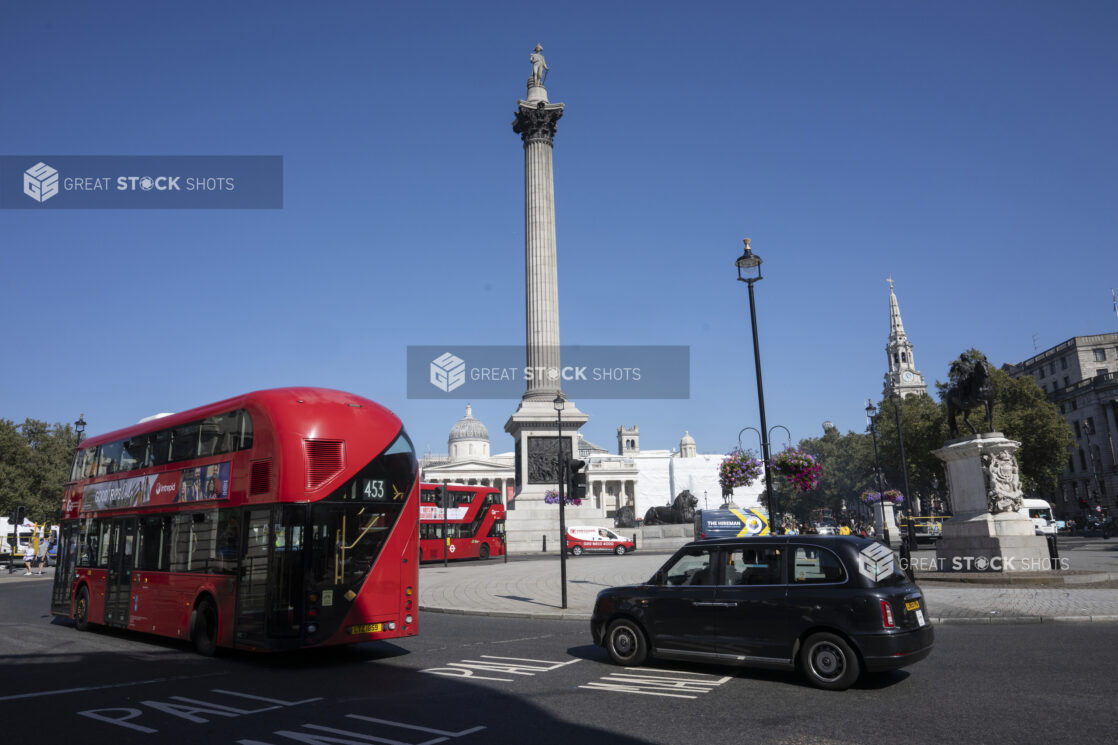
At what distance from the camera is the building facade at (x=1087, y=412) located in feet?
224

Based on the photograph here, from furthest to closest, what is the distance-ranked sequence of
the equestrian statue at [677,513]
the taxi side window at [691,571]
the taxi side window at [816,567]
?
the equestrian statue at [677,513]
the taxi side window at [691,571]
the taxi side window at [816,567]

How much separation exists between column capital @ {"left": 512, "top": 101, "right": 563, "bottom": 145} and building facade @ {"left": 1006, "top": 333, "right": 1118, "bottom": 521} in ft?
176

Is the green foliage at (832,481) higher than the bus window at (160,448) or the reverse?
higher

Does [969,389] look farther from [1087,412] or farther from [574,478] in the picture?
[1087,412]

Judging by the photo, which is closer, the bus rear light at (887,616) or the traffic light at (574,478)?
the bus rear light at (887,616)

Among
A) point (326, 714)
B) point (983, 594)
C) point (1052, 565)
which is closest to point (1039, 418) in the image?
point (1052, 565)

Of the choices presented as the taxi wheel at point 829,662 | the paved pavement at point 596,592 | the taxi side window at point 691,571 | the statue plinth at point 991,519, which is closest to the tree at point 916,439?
the statue plinth at point 991,519

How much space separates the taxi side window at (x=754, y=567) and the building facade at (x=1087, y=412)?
69.1m

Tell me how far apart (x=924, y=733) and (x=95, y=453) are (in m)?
15.5

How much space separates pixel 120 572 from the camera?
1350 centimetres

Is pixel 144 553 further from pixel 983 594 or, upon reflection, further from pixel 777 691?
pixel 983 594

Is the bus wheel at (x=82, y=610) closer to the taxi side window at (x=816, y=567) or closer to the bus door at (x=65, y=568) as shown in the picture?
the bus door at (x=65, y=568)

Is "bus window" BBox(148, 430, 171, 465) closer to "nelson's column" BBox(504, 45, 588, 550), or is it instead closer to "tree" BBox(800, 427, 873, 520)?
"nelson's column" BBox(504, 45, 588, 550)

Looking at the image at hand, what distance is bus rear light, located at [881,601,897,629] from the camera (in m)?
7.39
